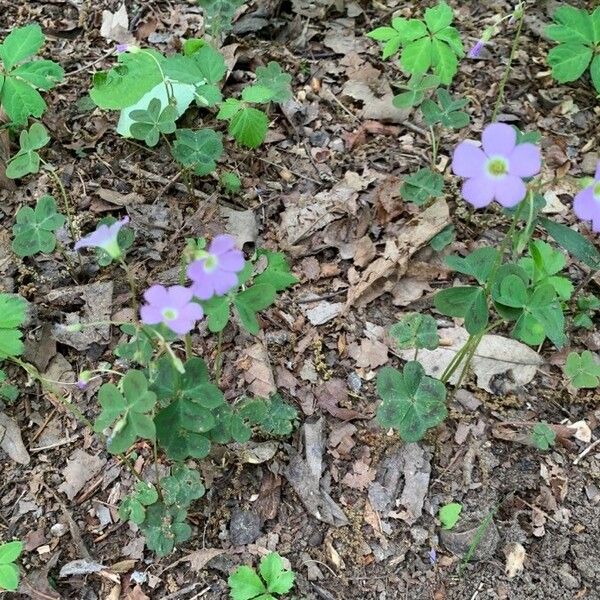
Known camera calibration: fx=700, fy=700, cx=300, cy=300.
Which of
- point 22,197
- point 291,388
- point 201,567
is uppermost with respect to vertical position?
point 22,197

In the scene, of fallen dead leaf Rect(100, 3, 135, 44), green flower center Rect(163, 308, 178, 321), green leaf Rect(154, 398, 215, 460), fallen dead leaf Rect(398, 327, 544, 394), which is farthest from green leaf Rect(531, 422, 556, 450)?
fallen dead leaf Rect(100, 3, 135, 44)

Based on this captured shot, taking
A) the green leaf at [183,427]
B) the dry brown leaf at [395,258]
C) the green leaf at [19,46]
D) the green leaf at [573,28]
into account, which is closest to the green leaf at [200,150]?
the green leaf at [19,46]

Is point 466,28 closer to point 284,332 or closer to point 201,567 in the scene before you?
point 284,332

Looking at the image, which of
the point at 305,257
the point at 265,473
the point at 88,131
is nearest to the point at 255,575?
the point at 265,473

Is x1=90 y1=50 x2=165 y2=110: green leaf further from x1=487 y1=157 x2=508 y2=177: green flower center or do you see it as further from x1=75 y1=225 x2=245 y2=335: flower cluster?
x1=487 y1=157 x2=508 y2=177: green flower center

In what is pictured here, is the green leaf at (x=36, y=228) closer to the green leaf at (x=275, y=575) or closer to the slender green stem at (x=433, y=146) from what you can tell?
the green leaf at (x=275, y=575)

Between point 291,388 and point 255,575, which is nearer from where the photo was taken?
point 255,575

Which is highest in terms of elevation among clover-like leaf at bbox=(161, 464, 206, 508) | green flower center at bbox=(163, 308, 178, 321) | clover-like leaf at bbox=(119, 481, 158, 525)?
green flower center at bbox=(163, 308, 178, 321)
